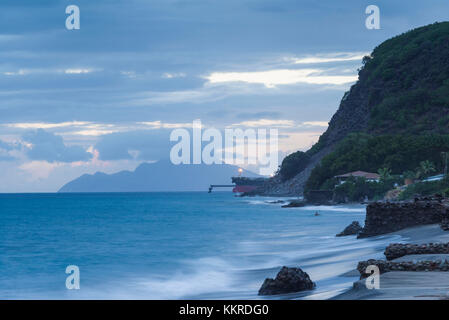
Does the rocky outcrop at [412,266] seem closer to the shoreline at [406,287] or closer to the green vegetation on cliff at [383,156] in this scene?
the shoreline at [406,287]

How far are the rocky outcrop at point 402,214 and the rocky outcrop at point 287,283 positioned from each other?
15.1m

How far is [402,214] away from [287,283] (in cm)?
1628

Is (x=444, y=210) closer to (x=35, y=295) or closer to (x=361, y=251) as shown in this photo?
(x=361, y=251)

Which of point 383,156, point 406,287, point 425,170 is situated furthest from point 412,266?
point 383,156

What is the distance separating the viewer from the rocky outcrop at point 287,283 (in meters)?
18.0

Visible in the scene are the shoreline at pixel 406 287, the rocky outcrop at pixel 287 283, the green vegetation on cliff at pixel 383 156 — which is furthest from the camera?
the green vegetation on cliff at pixel 383 156

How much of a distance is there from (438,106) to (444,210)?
549ft

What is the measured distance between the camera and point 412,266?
1555 cm

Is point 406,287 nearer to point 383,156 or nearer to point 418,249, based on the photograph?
point 418,249

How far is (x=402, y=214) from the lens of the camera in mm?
32750

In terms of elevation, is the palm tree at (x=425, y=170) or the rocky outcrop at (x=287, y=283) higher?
the palm tree at (x=425, y=170)

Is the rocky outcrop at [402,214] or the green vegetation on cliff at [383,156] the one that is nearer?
the rocky outcrop at [402,214]

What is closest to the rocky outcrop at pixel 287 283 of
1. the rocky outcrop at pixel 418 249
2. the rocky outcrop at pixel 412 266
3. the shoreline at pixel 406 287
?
the rocky outcrop at pixel 412 266
